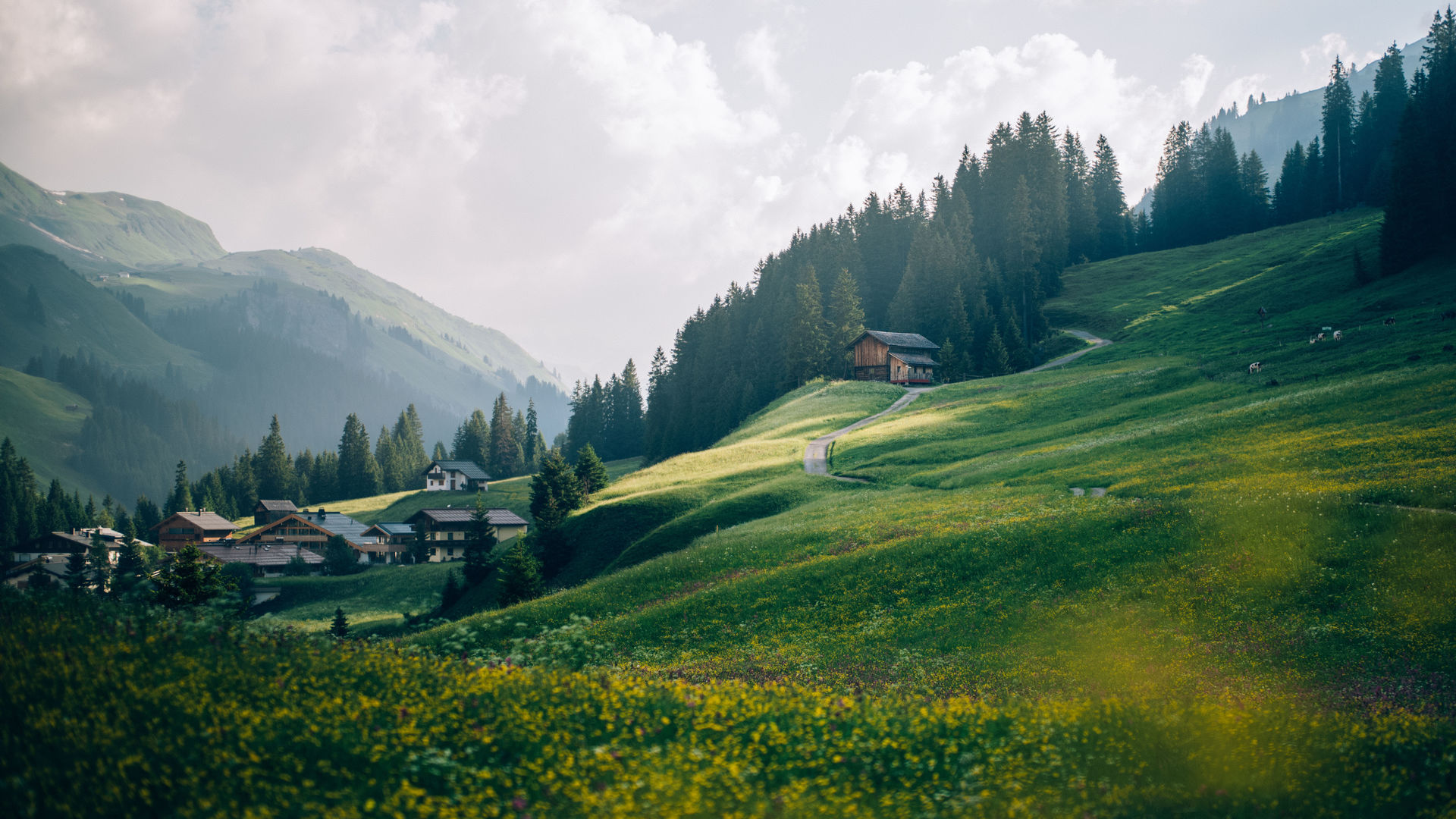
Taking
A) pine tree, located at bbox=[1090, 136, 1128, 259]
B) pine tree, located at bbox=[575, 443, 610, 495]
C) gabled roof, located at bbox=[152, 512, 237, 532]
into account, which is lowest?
gabled roof, located at bbox=[152, 512, 237, 532]

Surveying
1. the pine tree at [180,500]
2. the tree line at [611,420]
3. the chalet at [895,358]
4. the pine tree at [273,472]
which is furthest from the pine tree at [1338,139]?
the pine tree at [180,500]

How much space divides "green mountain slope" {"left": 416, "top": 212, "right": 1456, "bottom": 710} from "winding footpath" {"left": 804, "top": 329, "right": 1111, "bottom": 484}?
1770 millimetres

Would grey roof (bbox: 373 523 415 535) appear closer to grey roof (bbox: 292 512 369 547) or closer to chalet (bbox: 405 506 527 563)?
grey roof (bbox: 292 512 369 547)

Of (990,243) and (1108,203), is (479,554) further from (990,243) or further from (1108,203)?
(1108,203)

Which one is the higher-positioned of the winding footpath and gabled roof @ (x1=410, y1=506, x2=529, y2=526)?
the winding footpath

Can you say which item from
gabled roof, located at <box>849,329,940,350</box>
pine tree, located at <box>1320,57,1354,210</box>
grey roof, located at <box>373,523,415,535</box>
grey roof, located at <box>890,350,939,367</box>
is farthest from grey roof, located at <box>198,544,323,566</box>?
pine tree, located at <box>1320,57,1354,210</box>

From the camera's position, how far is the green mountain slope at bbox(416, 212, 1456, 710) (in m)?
17.5

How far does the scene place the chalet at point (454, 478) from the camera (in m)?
141

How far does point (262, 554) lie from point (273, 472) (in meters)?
61.9

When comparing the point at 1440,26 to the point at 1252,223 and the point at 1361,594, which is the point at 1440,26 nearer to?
the point at 1252,223

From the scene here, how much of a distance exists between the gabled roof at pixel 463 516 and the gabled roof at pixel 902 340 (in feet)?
177

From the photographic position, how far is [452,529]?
9825 cm

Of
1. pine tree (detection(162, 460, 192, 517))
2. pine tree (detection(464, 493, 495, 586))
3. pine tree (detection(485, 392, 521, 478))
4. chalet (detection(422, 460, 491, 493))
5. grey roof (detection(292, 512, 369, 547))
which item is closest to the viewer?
pine tree (detection(464, 493, 495, 586))

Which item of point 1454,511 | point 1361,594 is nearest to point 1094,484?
point 1454,511
